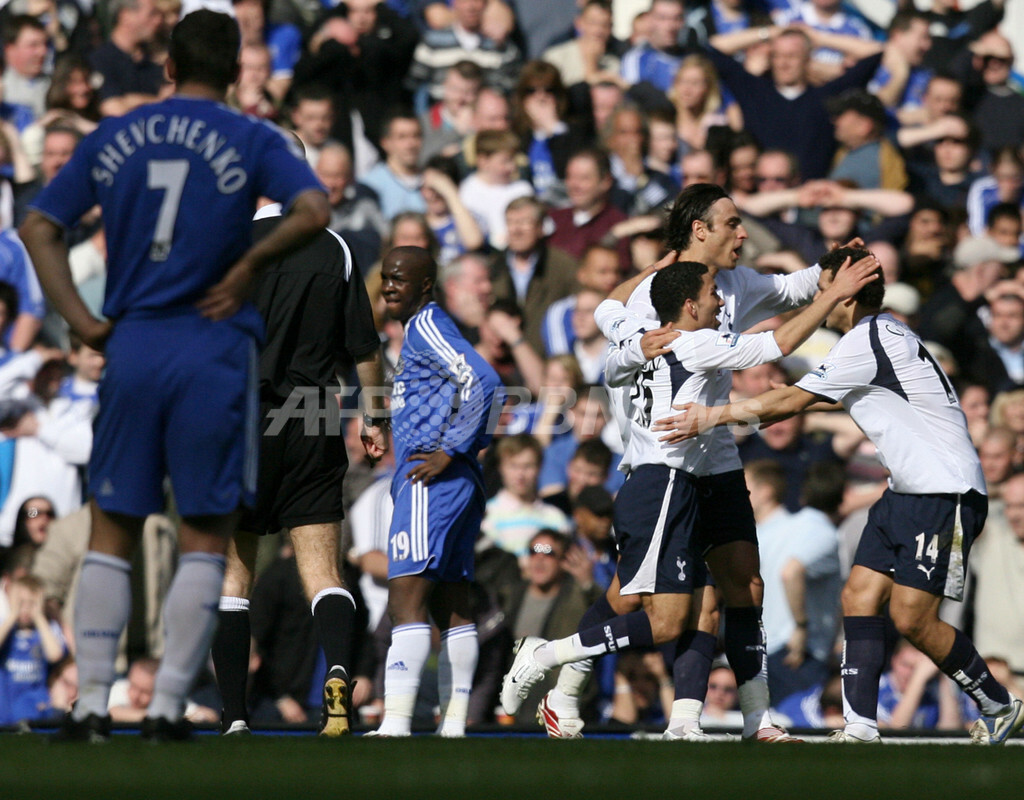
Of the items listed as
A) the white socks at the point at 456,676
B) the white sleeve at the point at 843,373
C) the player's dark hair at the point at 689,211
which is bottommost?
the white socks at the point at 456,676

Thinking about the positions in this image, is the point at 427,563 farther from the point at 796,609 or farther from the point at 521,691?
the point at 796,609

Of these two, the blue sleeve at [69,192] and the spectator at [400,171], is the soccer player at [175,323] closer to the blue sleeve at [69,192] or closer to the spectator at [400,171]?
the blue sleeve at [69,192]

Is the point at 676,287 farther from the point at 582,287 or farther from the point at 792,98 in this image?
the point at 792,98

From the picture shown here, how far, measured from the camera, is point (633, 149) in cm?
1226

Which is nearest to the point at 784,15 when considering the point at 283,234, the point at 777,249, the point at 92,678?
the point at 777,249

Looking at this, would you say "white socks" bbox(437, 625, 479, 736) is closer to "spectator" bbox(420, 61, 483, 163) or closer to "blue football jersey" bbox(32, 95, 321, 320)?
"blue football jersey" bbox(32, 95, 321, 320)

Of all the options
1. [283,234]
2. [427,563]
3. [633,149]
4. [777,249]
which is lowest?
[427,563]

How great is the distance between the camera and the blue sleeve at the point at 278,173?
5203mm

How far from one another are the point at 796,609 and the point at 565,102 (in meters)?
5.07

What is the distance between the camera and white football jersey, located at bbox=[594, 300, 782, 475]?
6.71m

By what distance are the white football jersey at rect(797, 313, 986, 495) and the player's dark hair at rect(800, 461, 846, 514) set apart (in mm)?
3154

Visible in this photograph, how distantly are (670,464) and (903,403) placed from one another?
1059 millimetres

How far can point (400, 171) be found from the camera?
1270cm

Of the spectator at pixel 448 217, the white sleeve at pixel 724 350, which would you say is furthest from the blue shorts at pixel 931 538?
the spectator at pixel 448 217
